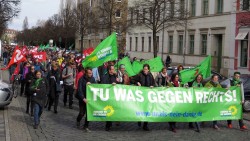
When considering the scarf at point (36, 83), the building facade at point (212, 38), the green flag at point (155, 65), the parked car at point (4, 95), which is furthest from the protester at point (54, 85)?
the building facade at point (212, 38)

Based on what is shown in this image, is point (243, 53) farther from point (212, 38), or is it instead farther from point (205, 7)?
point (205, 7)

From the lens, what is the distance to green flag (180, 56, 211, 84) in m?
14.2

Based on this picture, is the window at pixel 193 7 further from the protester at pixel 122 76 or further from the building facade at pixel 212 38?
the protester at pixel 122 76

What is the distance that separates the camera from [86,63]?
12531 millimetres

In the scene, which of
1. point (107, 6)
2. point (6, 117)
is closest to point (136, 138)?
point (6, 117)

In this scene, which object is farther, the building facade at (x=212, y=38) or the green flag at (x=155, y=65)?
the building facade at (x=212, y=38)

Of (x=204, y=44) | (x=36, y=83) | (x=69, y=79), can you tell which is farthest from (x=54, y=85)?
(x=204, y=44)

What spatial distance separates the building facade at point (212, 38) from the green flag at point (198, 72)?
15.9m

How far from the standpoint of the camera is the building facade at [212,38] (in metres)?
33.1

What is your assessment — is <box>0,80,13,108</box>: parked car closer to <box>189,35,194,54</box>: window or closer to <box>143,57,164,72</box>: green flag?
<box>143,57,164,72</box>: green flag

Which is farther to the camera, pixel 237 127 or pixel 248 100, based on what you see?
pixel 248 100

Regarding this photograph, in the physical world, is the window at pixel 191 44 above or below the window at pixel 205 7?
below

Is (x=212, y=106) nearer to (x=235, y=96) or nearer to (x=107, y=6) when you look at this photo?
(x=235, y=96)

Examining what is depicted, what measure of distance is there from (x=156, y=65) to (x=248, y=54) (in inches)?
625
